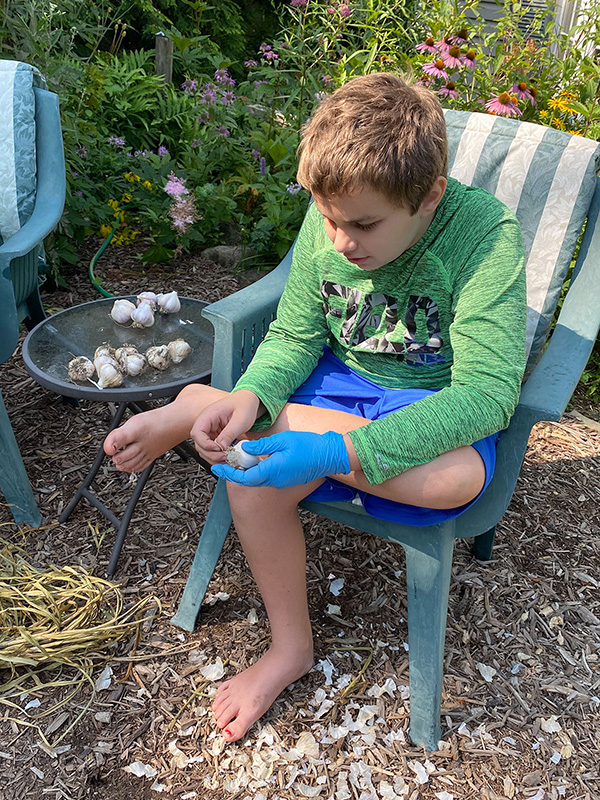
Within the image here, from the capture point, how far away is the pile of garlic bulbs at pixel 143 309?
74.2 inches

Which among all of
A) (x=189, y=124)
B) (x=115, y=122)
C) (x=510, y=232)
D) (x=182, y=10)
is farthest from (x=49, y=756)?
(x=182, y=10)

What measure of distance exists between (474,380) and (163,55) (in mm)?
4088

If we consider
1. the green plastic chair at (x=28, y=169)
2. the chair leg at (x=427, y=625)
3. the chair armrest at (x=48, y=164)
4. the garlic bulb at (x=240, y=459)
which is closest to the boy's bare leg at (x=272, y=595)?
the garlic bulb at (x=240, y=459)

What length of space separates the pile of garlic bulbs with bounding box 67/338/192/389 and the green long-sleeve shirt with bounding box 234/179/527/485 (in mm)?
313

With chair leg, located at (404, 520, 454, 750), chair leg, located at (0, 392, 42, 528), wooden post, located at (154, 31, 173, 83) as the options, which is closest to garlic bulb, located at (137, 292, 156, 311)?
chair leg, located at (0, 392, 42, 528)

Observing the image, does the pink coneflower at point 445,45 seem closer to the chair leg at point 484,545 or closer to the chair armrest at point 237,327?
the chair armrest at point 237,327

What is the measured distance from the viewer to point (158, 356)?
1698 mm

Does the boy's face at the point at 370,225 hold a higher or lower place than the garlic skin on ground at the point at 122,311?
higher

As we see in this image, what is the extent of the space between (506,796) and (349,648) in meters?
0.44

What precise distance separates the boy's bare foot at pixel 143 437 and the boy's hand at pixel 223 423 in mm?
88

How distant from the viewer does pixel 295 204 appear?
117 inches

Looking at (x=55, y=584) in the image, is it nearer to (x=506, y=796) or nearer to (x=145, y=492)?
(x=145, y=492)

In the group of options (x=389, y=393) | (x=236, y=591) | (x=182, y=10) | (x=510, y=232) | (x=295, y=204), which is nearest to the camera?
(x=510, y=232)

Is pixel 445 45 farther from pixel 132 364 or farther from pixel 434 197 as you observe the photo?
pixel 132 364
